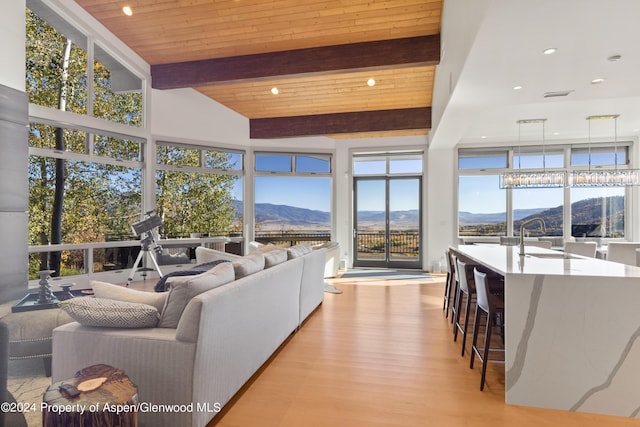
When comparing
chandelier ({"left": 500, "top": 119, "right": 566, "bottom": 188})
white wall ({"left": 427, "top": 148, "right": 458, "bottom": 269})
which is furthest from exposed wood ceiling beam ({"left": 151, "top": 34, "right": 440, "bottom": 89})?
white wall ({"left": 427, "top": 148, "right": 458, "bottom": 269})

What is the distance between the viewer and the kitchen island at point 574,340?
7.44 feet

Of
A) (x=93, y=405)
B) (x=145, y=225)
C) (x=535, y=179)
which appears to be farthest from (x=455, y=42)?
(x=145, y=225)

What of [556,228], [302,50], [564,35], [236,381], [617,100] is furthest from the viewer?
[556,228]

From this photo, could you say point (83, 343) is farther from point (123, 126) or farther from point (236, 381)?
point (123, 126)

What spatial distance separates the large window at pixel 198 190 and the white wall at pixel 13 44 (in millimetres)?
2546

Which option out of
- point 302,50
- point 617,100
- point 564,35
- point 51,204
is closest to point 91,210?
point 51,204

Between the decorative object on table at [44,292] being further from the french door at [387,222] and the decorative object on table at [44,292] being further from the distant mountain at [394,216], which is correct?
the distant mountain at [394,216]

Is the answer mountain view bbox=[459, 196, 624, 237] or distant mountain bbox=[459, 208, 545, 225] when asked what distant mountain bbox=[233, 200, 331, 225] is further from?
mountain view bbox=[459, 196, 624, 237]

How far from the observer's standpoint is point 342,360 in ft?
9.90

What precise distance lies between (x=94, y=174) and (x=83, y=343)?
4590 millimetres

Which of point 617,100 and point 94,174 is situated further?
point 94,174

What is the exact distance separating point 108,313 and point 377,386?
1.90 meters

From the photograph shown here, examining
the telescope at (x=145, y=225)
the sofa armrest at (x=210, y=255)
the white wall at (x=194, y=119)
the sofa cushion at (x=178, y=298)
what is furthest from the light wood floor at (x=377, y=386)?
the white wall at (x=194, y=119)

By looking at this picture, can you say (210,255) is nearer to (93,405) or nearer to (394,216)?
(93,405)
